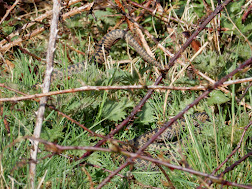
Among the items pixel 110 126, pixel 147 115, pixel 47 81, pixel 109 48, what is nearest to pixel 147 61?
pixel 109 48

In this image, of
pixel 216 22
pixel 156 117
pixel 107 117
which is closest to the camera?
pixel 107 117

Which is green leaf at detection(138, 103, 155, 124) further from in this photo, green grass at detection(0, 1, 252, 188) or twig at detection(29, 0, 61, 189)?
twig at detection(29, 0, 61, 189)

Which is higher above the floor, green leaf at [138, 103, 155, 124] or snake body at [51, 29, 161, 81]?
snake body at [51, 29, 161, 81]

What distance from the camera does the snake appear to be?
11.4 ft

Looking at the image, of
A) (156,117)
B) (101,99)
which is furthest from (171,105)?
(101,99)

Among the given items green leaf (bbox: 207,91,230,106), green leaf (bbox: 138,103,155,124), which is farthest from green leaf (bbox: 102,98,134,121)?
green leaf (bbox: 207,91,230,106)

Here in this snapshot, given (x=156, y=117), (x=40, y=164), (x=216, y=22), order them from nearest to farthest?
(x=40, y=164) → (x=156, y=117) → (x=216, y=22)

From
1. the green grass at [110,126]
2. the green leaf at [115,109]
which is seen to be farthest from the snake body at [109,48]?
the green leaf at [115,109]

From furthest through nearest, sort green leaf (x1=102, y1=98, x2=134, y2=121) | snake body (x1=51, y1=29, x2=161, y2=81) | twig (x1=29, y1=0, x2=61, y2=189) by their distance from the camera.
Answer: snake body (x1=51, y1=29, x2=161, y2=81)
green leaf (x1=102, y1=98, x2=134, y2=121)
twig (x1=29, y1=0, x2=61, y2=189)

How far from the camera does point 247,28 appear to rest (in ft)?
12.4

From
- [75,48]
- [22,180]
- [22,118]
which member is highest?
[75,48]

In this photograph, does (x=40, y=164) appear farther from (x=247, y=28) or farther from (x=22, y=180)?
(x=247, y=28)

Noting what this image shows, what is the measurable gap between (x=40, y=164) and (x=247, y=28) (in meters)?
2.77

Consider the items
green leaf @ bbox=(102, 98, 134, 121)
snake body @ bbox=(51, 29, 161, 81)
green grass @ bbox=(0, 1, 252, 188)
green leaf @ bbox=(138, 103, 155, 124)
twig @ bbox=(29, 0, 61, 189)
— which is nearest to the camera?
twig @ bbox=(29, 0, 61, 189)
